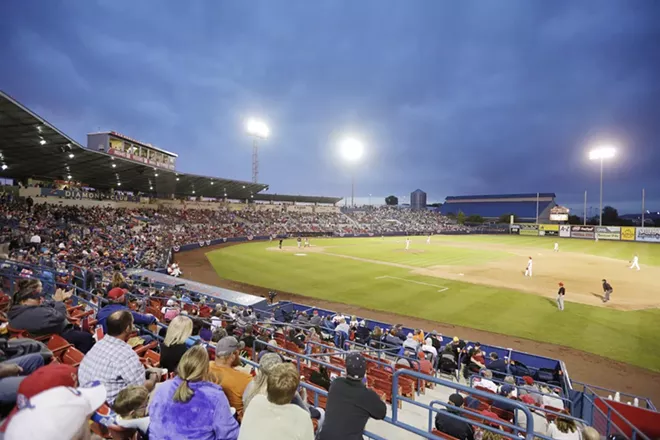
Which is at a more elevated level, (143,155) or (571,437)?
(143,155)

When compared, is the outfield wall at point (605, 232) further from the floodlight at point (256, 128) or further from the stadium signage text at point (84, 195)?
the stadium signage text at point (84, 195)

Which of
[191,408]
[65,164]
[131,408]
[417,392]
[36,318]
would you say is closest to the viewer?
[191,408]

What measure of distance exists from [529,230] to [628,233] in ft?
64.5

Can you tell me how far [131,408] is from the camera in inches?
118

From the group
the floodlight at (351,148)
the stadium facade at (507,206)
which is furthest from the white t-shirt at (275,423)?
the stadium facade at (507,206)

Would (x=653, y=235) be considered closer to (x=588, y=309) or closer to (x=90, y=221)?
(x=588, y=309)

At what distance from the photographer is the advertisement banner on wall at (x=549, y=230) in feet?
252

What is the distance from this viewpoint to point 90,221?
35.9 metres

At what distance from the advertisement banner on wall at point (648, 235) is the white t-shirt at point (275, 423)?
88.2 meters

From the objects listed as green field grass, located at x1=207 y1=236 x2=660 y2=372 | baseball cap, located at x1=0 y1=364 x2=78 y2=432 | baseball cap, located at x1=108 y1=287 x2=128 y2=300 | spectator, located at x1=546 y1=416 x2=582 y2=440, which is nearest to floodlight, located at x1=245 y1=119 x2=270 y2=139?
green field grass, located at x1=207 y1=236 x2=660 y2=372

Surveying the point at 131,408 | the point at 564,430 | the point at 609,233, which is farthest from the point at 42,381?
the point at 609,233

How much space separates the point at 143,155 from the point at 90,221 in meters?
31.5

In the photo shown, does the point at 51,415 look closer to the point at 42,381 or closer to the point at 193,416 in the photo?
the point at 42,381

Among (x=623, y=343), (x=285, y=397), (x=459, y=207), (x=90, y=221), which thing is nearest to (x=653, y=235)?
(x=623, y=343)
